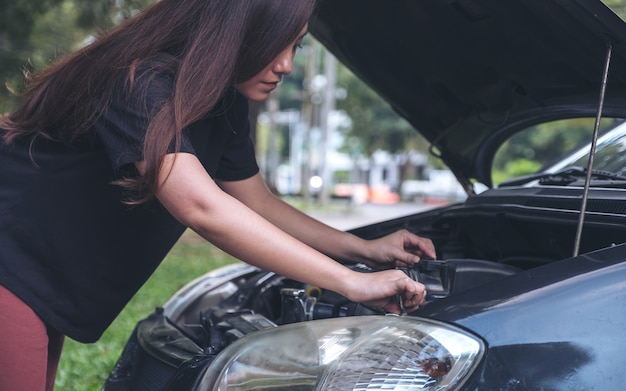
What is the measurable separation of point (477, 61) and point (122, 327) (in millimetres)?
3494

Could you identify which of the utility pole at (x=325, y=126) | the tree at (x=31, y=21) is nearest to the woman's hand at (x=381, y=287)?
the tree at (x=31, y=21)

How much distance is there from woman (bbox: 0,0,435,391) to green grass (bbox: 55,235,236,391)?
2.16m

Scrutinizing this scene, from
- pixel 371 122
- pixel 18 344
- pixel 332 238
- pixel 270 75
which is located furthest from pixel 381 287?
pixel 371 122

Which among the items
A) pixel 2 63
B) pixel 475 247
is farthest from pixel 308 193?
pixel 475 247

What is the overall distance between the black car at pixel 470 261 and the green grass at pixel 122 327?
1.49m

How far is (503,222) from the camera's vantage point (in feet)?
7.79

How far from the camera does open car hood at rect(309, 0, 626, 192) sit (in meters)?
1.92

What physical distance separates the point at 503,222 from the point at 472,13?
681mm

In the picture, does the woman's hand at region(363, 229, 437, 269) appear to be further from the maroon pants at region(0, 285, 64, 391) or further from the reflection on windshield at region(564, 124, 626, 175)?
the maroon pants at region(0, 285, 64, 391)

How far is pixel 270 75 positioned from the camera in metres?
1.78

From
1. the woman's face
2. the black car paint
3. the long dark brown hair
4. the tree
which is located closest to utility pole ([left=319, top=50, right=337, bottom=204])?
the tree

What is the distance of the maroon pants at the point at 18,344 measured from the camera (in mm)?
1704

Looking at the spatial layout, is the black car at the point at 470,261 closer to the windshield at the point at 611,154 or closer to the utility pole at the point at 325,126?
the windshield at the point at 611,154

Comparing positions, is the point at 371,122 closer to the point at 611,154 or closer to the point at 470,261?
the point at 611,154
